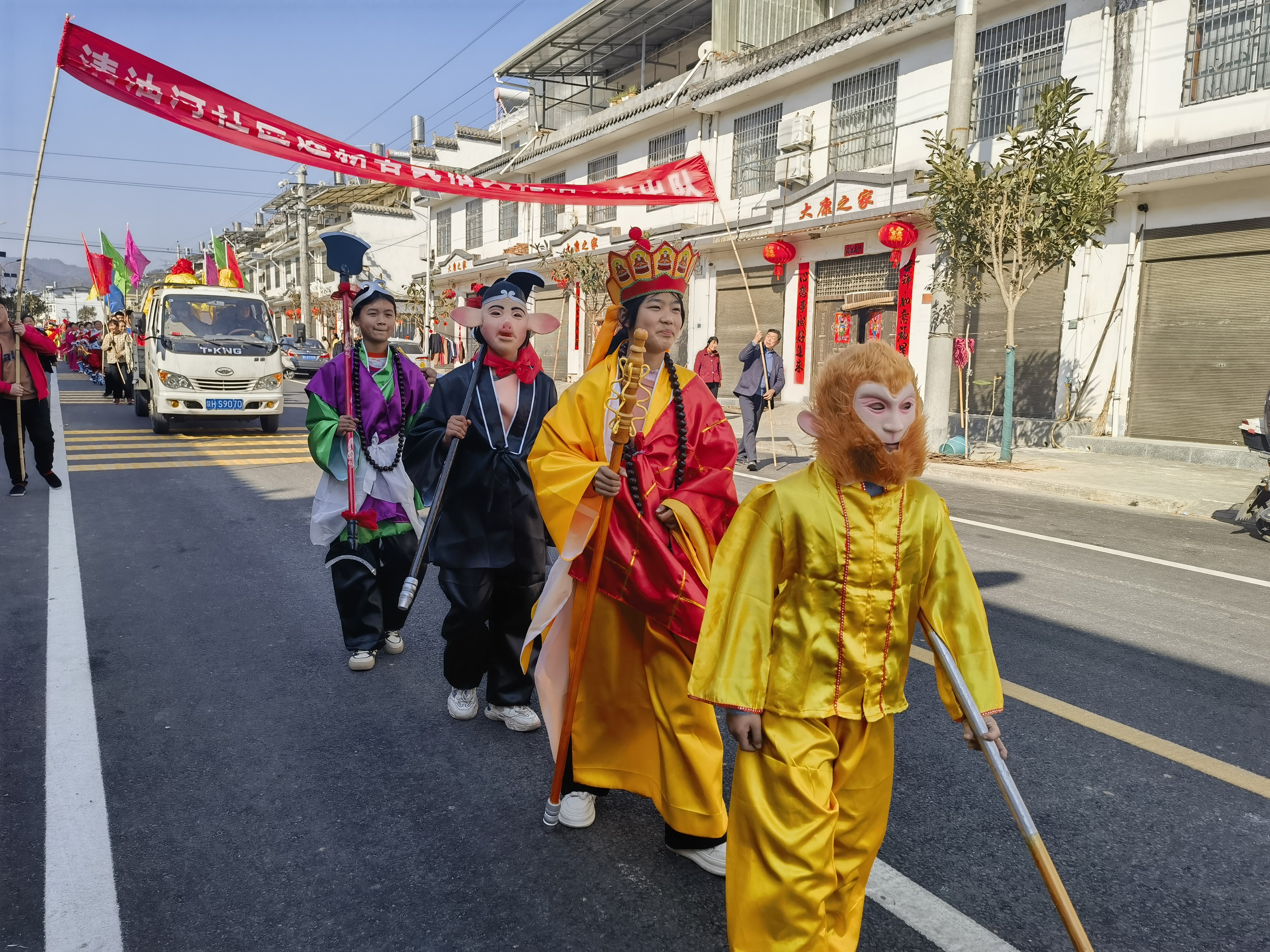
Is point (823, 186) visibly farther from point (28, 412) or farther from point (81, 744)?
point (81, 744)

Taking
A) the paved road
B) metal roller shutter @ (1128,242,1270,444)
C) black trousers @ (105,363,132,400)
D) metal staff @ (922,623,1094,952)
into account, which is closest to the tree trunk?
metal roller shutter @ (1128,242,1270,444)

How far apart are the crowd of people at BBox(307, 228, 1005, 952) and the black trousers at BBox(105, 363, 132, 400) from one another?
1615 cm

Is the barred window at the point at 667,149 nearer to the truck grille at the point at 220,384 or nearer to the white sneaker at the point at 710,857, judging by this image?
the truck grille at the point at 220,384

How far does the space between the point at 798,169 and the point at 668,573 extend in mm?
18139

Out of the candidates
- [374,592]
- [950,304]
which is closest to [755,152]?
[950,304]

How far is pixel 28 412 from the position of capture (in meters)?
8.30

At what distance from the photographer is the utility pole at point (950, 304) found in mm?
11578

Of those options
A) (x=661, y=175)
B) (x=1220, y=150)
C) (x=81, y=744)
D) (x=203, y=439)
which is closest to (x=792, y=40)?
(x=1220, y=150)

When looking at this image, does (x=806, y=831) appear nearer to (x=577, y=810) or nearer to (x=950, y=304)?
(x=577, y=810)

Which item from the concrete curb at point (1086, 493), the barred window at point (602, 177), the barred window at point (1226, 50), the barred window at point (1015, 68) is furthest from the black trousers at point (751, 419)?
the barred window at point (602, 177)

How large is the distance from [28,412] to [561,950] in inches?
322

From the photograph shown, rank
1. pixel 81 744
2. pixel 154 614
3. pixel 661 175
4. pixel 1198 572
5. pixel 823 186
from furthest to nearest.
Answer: pixel 823 186 → pixel 661 175 → pixel 1198 572 → pixel 154 614 → pixel 81 744

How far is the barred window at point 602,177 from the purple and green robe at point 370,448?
22.7 metres

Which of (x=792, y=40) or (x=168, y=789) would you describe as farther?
(x=792, y=40)
